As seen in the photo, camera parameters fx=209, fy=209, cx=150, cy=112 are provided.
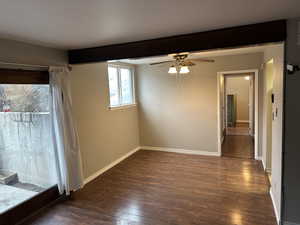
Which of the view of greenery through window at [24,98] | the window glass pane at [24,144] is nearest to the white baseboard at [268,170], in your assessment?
the window glass pane at [24,144]

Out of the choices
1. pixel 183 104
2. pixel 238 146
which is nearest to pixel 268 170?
pixel 238 146

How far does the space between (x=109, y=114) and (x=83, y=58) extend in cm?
162

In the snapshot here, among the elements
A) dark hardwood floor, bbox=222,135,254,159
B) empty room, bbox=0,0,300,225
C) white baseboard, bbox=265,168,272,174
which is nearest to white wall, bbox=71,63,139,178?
empty room, bbox=0,0,300,225

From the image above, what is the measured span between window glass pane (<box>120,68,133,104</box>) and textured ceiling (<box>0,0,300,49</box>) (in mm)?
2691

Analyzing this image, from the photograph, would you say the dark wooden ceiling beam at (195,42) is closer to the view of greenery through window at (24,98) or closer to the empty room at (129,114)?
the empty room at (129,114)

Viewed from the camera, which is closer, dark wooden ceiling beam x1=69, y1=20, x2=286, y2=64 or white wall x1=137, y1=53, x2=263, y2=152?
dark wooden ceiling beam x1=69, y1=20, x2=286, y2=64

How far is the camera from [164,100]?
546 cm

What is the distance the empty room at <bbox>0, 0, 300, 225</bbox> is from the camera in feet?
6.83

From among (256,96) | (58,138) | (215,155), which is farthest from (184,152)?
(58,138)

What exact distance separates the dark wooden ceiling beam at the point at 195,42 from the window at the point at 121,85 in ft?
5.27

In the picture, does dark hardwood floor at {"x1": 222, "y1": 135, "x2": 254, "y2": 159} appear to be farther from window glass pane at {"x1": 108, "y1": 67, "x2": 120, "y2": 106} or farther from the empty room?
window glass pane at {"x1": 108, "y1": 67, "x2": 120, "y2": 106}

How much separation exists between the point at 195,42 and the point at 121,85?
2938 mm

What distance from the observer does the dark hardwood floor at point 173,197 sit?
2715 mm

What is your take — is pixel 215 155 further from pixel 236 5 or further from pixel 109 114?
pixel 236 5
